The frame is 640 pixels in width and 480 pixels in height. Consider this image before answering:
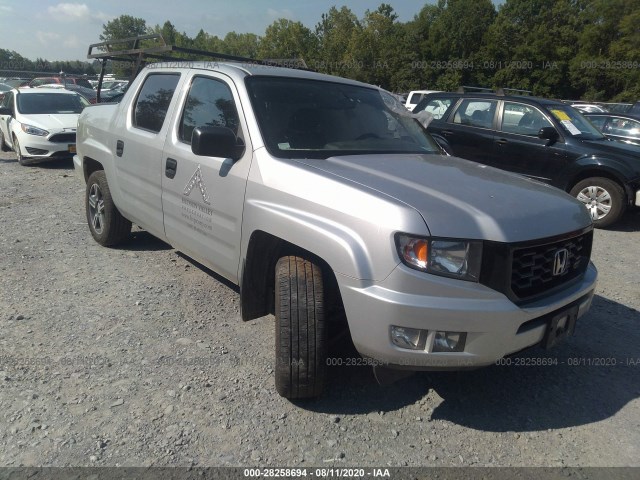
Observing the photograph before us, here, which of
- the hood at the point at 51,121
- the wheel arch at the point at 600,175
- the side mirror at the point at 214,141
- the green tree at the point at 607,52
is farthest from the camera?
the green tree at the point at 607,52

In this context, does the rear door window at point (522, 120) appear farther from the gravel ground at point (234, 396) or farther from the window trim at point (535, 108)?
the gravel ground at point (234, 396)

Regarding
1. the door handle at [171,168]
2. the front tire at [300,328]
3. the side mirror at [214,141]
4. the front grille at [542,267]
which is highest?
the side mirror at [214,141]

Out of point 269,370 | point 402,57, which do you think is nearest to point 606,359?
point 269,370

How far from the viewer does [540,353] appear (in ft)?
12.2

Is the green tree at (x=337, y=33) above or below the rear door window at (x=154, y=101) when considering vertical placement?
above

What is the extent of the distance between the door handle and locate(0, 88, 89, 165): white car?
7.41m

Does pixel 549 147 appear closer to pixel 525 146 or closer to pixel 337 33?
pixel 525 146

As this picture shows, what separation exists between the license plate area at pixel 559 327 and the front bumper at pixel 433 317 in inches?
6.5

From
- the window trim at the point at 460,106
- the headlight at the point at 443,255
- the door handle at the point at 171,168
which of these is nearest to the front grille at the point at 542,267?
the headlight at the point at 443,255

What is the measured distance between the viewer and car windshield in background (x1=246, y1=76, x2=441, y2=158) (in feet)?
11.1

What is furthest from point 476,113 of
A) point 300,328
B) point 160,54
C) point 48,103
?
point 48,103

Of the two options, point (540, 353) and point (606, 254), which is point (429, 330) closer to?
point (540, 353)

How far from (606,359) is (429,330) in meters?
1.95

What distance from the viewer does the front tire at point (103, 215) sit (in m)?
5.22
